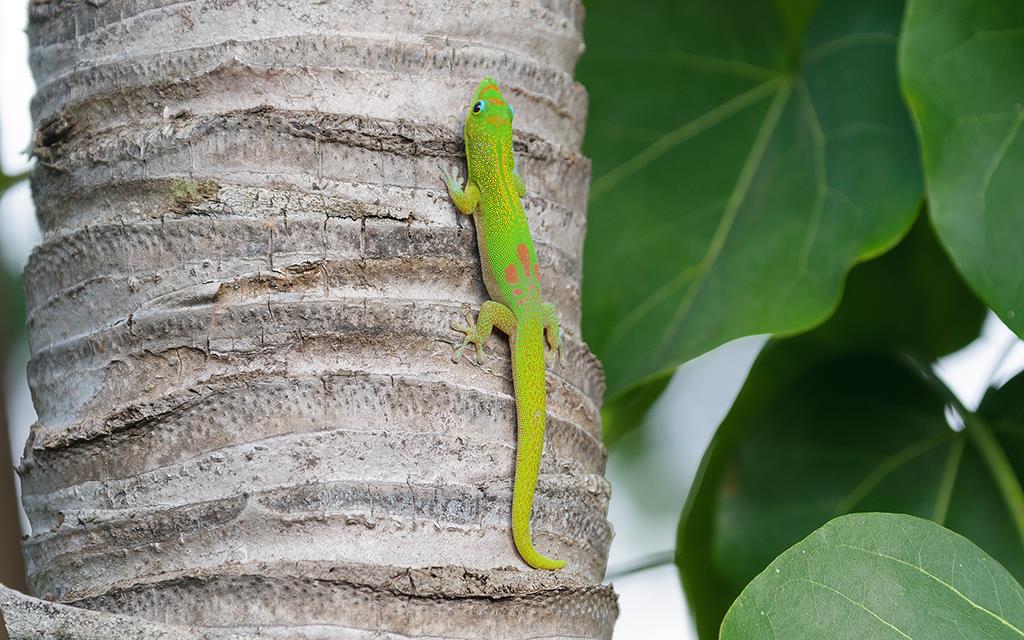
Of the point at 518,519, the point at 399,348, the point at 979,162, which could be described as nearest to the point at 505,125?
the point at 399,348

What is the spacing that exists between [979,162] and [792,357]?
75 cm

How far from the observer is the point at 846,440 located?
97.7 inches

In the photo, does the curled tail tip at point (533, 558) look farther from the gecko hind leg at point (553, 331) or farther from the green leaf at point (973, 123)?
the green leaf at point (973, 123)

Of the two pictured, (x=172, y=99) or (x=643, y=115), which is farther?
(x=643, y=115)

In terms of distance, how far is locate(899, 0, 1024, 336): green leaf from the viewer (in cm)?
187

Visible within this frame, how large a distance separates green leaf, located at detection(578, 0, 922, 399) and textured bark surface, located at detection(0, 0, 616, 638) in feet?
2.67

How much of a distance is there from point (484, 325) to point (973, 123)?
1.10m

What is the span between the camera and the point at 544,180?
156 centimetres

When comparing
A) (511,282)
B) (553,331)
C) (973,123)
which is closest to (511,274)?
(511,282)

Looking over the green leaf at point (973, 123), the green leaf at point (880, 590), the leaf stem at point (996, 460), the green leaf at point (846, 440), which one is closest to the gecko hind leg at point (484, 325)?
the green leaf at point (880, 590)

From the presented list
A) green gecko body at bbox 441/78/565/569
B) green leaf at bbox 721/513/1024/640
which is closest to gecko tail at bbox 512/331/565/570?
green gecko body at bbox 441/78/565/569

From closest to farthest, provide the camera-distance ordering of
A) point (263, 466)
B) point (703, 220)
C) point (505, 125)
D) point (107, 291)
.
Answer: point (263, 466)
point (107, 291)
point (505, 125)
point (703, 220)

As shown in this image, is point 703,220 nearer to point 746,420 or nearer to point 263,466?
point 746,420

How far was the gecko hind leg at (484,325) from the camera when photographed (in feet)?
4.58
